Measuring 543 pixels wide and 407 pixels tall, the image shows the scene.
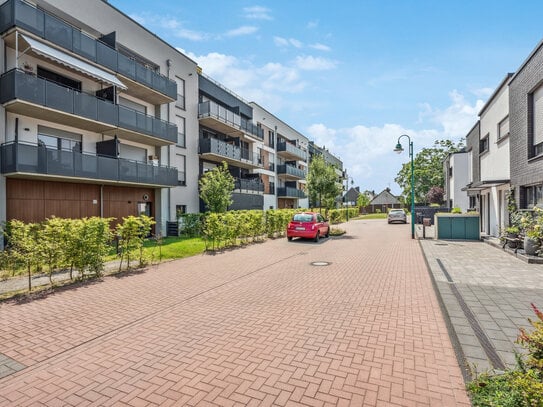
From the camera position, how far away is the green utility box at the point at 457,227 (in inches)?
651

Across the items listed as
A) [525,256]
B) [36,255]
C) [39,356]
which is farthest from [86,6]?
[525,256]

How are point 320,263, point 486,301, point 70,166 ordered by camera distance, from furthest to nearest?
1. point 70,166
2. point 320,263
3. point 486,301

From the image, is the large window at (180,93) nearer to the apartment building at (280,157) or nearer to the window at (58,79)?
the window at (58,79)

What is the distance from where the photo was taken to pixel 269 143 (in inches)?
1435

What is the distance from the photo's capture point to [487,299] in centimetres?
628

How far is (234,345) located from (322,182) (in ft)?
62.5

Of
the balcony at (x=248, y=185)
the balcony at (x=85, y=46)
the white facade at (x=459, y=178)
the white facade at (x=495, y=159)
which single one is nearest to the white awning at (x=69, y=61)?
the balcony at (x=85, y=46)

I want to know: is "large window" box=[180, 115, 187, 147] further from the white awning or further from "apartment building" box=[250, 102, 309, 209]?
"apartment building" box=[250, 102, 309, 209]

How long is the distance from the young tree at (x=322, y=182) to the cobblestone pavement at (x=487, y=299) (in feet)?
37.9

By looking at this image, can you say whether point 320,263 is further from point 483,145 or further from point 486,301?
point 483,145

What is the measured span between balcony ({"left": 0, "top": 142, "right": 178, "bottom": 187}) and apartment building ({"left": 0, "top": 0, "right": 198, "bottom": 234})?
4 centimetres

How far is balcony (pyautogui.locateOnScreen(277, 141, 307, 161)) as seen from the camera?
37750 mm

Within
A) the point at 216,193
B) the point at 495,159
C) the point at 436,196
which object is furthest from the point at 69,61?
the point at 436,196

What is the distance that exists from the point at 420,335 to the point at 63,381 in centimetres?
491
